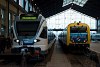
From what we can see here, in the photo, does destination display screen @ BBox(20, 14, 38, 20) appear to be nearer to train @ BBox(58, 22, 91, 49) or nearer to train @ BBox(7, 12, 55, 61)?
train @ BBox(7, 12, 55, 61)

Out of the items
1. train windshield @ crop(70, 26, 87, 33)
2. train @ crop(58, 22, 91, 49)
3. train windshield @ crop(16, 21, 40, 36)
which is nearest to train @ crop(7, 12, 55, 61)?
train windshield @ crop(16, 21, 40, 36)

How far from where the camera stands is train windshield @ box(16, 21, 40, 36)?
655 inches

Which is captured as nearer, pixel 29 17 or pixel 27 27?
pixel 27 27

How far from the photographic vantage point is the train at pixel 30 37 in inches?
632

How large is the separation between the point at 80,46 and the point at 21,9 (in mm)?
22345

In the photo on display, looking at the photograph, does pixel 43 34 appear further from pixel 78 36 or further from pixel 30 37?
pixel 78 36

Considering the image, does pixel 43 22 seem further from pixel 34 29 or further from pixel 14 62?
pixel 14 62

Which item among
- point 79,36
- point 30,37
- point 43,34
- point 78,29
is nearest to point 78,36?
point 79,36

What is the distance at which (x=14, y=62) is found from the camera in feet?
57.7

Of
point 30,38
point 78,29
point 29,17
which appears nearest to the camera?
point 30,38

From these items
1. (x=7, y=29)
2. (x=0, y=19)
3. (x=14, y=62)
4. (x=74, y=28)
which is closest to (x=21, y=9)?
(x=7, y=29)

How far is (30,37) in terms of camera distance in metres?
16.3

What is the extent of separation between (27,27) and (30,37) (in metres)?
0.83

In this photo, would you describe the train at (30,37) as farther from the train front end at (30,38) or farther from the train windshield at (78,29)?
the train windshield at (78,29)
